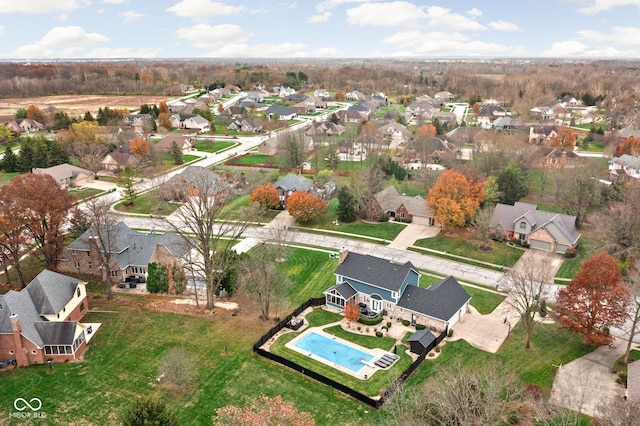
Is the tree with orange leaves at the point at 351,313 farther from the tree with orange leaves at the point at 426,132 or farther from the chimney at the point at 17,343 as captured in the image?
the tree with orange leaves at the point at 426,132

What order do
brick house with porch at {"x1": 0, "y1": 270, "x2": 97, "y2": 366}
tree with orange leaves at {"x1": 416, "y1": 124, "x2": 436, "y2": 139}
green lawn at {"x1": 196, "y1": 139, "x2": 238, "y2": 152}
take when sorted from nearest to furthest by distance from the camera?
brick house with porch at {"x1": 0, "y1": 270, "x2": 97, "y2": 366} < tree with orange leaves at {"x1": 416, "y1": 124, "x2": 436, "y2": 139} < green lawn at {"x1": 196, "y1": 139, "x2": 238, "y2": 152}

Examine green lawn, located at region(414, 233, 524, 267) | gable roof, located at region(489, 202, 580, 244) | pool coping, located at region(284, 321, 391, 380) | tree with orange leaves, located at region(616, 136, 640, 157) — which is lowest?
pool coping, located at region(284, 321, 391, 380)

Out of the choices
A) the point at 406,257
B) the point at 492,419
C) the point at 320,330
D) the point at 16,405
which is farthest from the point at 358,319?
the point at 16,405

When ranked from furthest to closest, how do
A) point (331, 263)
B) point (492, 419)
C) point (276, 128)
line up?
1. point (276, 128)
2. point (331, 263)
3. point (492, 419)

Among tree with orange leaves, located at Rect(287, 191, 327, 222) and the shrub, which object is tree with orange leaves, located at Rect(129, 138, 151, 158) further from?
the shrub

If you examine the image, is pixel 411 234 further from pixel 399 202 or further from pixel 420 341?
pixel 420 341

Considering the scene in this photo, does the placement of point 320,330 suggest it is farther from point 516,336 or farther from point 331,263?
point 516,336

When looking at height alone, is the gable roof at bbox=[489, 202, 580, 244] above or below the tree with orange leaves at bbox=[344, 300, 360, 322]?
above

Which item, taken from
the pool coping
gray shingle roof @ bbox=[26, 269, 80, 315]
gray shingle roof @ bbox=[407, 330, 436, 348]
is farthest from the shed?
gray shingle roof @ bbox=[26, 269, 80, 315]
